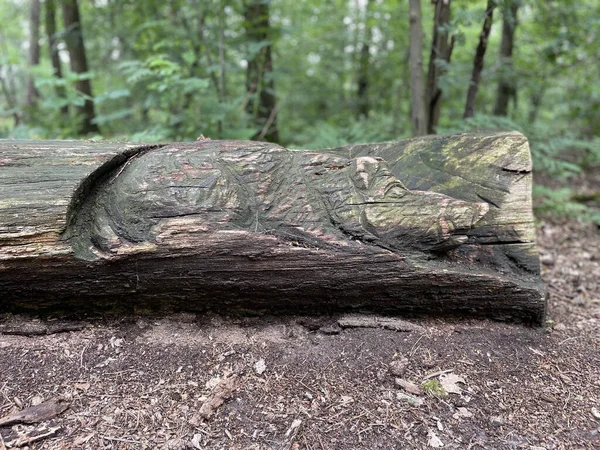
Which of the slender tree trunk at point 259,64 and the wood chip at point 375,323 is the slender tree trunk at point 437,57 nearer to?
the slender tree trunk at point 259,64

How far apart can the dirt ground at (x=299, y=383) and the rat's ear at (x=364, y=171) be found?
99cm

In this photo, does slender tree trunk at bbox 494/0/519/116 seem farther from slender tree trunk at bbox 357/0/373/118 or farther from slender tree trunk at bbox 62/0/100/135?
slender tree trunk at bbox 62/0/100/135

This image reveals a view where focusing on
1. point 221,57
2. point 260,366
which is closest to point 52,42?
point 221,57

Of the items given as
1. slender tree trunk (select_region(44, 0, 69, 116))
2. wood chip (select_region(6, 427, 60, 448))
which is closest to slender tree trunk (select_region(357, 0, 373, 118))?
slender tree trunk (select_region(44, 0, 69, 116))

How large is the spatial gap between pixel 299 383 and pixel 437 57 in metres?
4.85

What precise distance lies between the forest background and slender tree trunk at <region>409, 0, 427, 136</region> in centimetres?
1

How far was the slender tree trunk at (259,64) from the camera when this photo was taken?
20.2ft

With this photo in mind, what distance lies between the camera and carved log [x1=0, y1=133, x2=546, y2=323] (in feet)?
8.02

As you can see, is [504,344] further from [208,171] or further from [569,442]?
[208,171]

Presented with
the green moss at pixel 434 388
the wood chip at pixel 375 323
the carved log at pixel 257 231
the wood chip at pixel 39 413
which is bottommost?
the green moss at pixel 434 388

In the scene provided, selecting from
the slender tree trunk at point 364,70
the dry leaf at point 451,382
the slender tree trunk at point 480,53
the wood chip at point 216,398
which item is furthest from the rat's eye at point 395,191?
the slender tree trunk at point 364,70

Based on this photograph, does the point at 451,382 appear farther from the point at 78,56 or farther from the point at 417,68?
the point at 78,56

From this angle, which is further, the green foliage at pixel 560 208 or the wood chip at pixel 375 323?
the green foliage at pixel 560 208

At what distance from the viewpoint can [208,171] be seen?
268 cm
